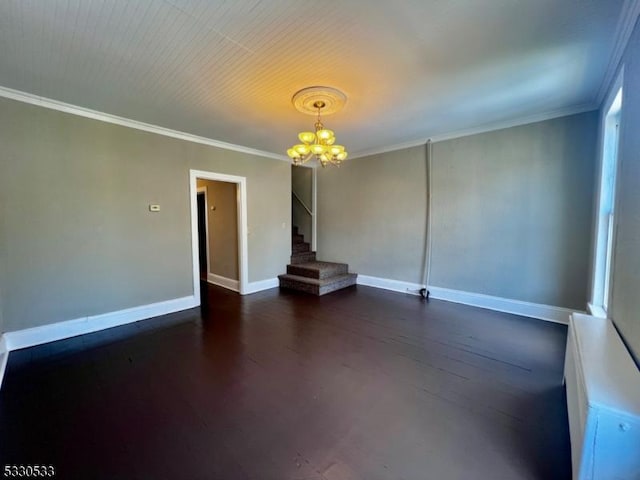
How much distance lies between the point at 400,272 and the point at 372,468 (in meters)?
4.01

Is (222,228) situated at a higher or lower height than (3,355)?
higher

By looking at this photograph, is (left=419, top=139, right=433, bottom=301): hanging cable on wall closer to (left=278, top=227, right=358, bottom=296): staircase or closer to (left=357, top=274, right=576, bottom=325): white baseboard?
(left=357, top=274, right=576, bottom=325): white baseboard

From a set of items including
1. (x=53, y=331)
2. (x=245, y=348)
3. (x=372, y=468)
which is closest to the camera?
(x=372, y=468)

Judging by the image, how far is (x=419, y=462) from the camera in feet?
5.12

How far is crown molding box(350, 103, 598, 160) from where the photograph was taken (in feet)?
11.1

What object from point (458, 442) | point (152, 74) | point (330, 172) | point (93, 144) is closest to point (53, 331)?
point (93, 144)

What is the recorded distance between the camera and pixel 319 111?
10.4ft

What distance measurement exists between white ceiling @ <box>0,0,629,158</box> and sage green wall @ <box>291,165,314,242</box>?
3.21 metres

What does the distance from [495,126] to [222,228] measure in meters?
5.17

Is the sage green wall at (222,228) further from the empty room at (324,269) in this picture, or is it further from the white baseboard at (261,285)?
the white baseboard at (261,285)

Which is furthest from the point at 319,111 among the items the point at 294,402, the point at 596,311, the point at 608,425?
the point at 596,311

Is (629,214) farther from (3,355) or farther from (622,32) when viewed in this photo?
(3,355)

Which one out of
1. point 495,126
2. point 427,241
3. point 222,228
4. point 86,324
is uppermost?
point 495,126

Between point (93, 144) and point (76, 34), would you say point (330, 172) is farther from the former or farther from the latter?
point (76, 34)
